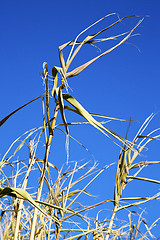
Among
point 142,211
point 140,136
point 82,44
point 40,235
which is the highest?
point 82,44

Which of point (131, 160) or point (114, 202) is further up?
point (131, 160)

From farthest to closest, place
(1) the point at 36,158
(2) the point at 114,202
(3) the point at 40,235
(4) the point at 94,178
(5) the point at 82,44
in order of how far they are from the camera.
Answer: (2) the point at 114,202 < (4) the point at 94,178 < (3) the point at 40,235 < (1) the point at 36,158 < (5) the point at 82,44

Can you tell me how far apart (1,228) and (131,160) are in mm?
896

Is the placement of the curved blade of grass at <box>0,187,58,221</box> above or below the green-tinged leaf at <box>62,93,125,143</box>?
below

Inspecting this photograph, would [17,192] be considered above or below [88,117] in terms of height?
below

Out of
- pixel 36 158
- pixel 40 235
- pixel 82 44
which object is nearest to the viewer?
pixel 82 44

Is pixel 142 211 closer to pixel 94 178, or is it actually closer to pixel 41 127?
pixel 94 178

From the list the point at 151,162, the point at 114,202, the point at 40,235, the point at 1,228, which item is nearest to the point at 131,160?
the point at 151,162

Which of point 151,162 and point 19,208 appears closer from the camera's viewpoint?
point 19,208

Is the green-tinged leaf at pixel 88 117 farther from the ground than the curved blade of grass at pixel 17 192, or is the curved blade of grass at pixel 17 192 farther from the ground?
the green-tinged leaf at pixel 88 117

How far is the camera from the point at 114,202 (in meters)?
2.07

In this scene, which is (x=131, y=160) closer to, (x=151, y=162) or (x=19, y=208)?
(x=151, y=162)

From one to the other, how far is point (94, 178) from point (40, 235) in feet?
1.39

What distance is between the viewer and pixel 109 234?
80.1 inches
